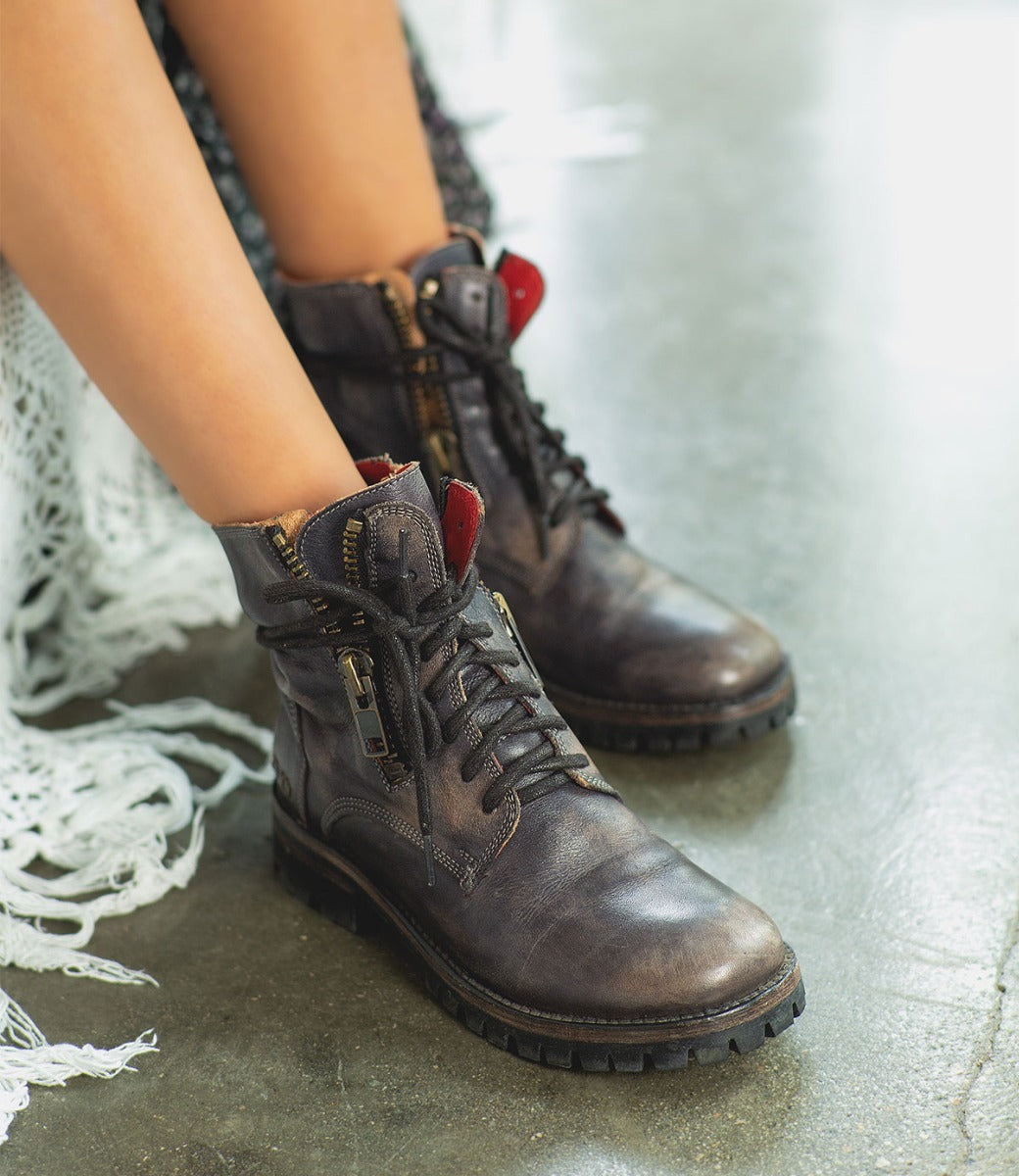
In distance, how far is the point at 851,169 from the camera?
230cm

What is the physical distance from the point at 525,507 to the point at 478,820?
30 centimetres

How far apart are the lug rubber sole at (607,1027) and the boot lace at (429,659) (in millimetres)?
58

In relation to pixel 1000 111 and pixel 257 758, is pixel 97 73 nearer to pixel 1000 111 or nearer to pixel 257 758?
pixel 257 758

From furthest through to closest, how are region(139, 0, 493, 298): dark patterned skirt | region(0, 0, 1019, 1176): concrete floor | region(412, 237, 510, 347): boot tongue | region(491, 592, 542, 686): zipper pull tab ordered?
region(139, 0, 493, 298): dark patterned skirt → region(412, 237, 510, 347): boot tongue → region(491, 592, 542, 686): zipper pull tab → region(0, 0, 1019, 1176): concrete floor

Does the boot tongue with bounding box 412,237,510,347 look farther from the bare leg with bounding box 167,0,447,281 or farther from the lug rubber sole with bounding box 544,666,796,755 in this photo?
the lug rubber sole with bounding box 544,666,796,755

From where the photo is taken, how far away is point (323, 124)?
3.10 ft

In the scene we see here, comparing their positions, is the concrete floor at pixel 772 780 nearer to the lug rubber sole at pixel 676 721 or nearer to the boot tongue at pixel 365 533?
the lug rubber sole at pixel 676 721

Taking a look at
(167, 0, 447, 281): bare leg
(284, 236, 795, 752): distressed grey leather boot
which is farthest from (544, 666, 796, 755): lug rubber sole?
(167, 0, 447, 281): bare leg

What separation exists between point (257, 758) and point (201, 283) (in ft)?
1.24

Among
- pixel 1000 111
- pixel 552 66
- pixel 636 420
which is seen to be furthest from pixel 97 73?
pixel 552 66

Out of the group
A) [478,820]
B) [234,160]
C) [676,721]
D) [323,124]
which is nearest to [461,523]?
[478,820]

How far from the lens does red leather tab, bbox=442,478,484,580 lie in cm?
72

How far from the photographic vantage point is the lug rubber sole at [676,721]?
0.92 metres

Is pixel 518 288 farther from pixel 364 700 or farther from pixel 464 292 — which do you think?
pixel 364 700
